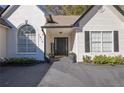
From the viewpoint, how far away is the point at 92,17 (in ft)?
63.5

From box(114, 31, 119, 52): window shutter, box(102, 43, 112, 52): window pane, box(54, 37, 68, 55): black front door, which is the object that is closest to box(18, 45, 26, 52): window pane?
box(102, 43, 112, 52): window pane

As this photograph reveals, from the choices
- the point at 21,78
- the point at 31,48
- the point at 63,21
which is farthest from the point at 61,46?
the point at 21,78

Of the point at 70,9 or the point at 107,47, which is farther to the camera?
the point at 70,9

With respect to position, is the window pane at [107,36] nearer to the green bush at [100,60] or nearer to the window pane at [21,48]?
the green bush at [100,60]

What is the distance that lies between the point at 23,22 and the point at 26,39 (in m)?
1.43

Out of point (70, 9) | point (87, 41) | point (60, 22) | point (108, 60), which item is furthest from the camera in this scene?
point (70, 9)

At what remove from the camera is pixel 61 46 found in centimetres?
3020

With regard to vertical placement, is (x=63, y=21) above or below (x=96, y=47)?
above

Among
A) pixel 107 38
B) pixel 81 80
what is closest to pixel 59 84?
pixel 81 80

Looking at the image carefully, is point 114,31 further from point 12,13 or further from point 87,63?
point 12,13

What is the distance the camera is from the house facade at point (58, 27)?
19266mm

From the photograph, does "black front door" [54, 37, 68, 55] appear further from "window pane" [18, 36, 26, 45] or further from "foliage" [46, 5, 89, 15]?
"window pane" [18, 36, 26, 45]

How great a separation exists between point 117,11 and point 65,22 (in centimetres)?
493

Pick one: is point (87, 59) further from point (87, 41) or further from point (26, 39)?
point (26, 39)
